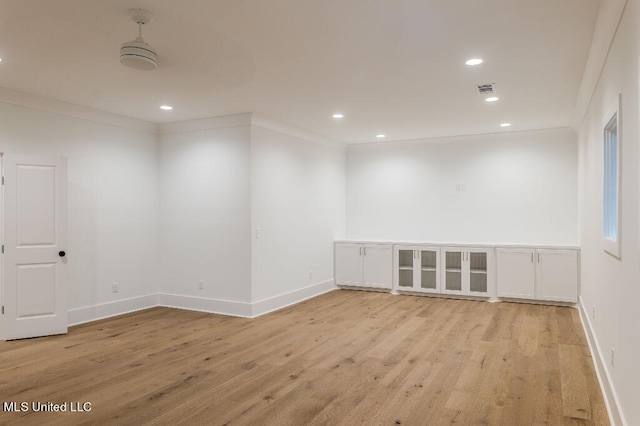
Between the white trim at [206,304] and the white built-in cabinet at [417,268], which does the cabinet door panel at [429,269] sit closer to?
the white built-in cabinet at [417,268]

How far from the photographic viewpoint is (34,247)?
4840 mm

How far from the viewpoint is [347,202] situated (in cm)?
840

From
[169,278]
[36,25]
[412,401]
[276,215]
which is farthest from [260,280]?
[36,25]

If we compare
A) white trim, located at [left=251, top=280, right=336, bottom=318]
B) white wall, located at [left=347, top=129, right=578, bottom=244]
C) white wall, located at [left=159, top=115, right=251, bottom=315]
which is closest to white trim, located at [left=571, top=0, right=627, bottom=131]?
white wall, located at [left=347, top=129, right=578, bottom=244]

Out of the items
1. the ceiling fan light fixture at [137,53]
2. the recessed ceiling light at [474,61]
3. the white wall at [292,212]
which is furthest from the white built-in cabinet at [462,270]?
the ceiling fan light fixture at [137,53]

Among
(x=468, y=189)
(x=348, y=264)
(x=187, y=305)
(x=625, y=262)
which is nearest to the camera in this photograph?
(x=625, y=262)

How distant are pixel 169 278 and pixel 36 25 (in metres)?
3.99

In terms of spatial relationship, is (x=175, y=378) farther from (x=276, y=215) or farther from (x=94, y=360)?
(x=276, y=215)

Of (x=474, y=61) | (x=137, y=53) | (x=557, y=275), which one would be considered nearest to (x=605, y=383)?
(x=474, y=61)

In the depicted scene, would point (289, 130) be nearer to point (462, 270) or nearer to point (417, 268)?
point (417, 268)

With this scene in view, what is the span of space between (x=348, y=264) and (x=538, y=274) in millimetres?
2948

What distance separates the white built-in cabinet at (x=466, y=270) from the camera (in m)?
6.78

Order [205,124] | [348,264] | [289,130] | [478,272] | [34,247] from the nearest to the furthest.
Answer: [34,247] < [205,124] < [289,130] < [478,272] < [348,264]

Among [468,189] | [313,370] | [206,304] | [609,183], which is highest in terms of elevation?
[468,189]
